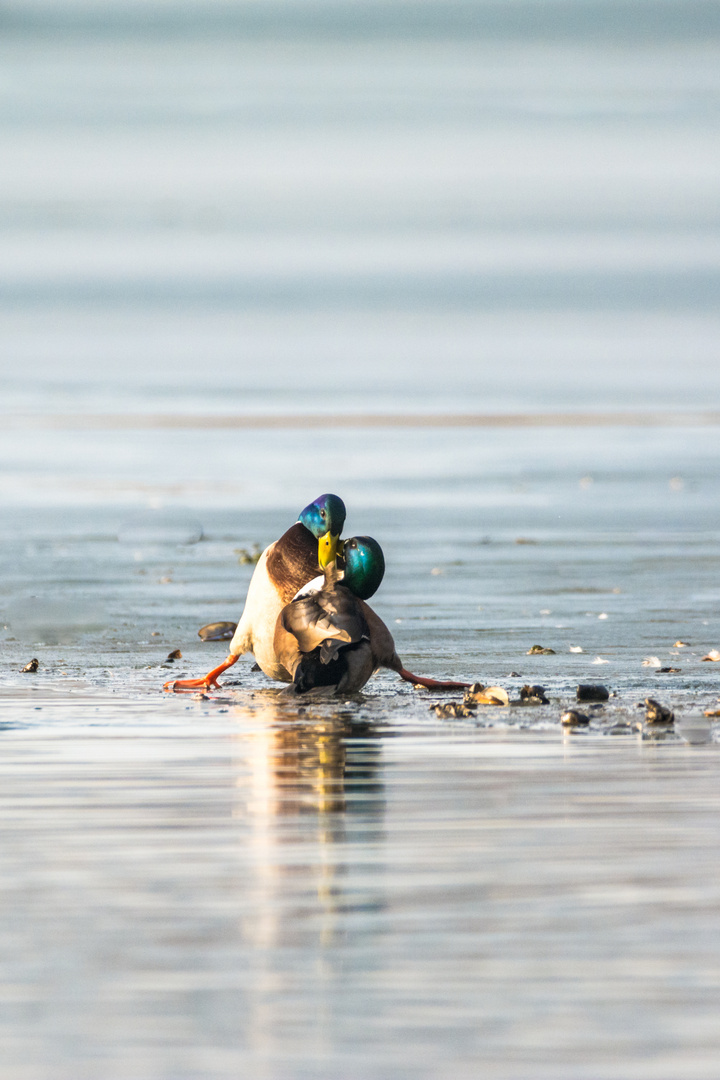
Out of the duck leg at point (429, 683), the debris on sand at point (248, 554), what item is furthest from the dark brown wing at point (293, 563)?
the debris on sand at point (248, 554)

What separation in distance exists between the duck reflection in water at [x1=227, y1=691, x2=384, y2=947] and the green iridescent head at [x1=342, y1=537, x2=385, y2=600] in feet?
1.98

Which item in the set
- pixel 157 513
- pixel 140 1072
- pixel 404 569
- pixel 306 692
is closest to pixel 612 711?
pixel 306 692

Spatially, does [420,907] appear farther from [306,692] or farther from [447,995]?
[306,692]

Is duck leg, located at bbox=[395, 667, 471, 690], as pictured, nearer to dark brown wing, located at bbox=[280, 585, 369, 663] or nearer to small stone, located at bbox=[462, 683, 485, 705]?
small stone, located at bbox=[462, 683, 485, 705]

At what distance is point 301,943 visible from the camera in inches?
148

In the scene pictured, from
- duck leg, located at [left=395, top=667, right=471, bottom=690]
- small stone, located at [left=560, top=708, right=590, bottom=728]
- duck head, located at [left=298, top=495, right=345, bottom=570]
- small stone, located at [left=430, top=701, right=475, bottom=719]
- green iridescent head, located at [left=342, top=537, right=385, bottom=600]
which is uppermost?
duck head, located at [left=298, top=495, right=345, bottom=570]

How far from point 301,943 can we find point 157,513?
44.6 feet

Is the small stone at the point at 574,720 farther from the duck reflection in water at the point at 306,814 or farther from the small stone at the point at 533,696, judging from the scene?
the duck reflection in water at the point at 306,814

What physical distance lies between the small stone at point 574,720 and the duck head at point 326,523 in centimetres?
142

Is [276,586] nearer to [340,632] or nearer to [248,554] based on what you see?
[340,632]

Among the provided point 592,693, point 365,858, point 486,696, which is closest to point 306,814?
point 365,858

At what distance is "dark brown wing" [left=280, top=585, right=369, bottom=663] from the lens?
749 cm

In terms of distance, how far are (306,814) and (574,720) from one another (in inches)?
75.0

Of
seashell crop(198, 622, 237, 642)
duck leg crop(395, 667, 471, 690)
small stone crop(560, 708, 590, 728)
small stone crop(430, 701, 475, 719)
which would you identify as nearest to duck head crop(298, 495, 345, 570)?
duck leg crop(395, 667, 471, 690)
